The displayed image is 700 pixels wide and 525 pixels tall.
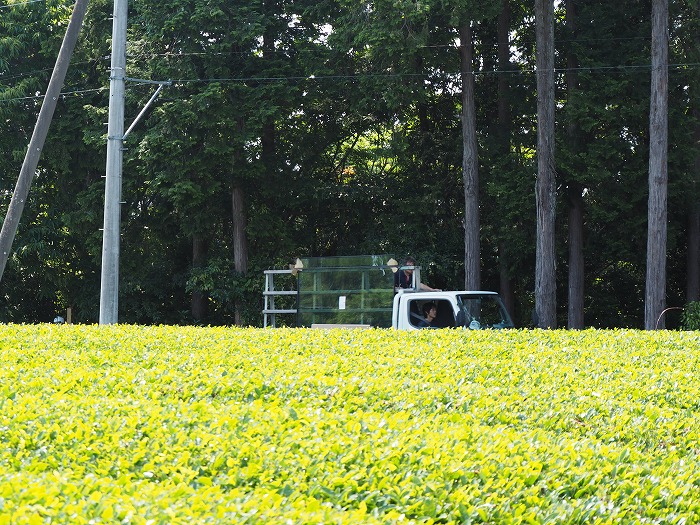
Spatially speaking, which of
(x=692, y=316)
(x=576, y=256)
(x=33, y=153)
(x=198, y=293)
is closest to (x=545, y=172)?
(x=576, y=256)

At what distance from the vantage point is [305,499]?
18.7 ft

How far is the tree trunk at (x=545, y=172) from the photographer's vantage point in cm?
2798

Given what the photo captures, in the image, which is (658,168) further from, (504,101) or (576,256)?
(504,101)

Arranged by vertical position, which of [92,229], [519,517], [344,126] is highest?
[344,126]

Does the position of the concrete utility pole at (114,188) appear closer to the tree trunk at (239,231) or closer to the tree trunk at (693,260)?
the tree trunk at (239,231)

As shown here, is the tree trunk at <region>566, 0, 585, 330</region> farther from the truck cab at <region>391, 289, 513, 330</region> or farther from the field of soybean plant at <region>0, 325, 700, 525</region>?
the field of soybean plant at <region>0, 325, 700, 525</region>

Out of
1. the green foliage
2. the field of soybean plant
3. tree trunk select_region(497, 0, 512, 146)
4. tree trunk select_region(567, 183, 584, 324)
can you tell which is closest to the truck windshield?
the field of soybean plant

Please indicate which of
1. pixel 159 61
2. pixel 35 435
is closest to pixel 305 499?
pixel 35 435

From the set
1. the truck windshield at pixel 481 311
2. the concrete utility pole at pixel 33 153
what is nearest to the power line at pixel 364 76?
the truck windshield at pixel 481 311

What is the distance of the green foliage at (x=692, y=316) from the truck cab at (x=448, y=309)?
38.2 feet

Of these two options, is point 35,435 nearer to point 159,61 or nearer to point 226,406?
point 226,406

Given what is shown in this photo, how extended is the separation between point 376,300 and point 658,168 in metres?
10.9

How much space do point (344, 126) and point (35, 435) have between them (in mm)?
29979

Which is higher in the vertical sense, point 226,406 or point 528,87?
point 528,87
